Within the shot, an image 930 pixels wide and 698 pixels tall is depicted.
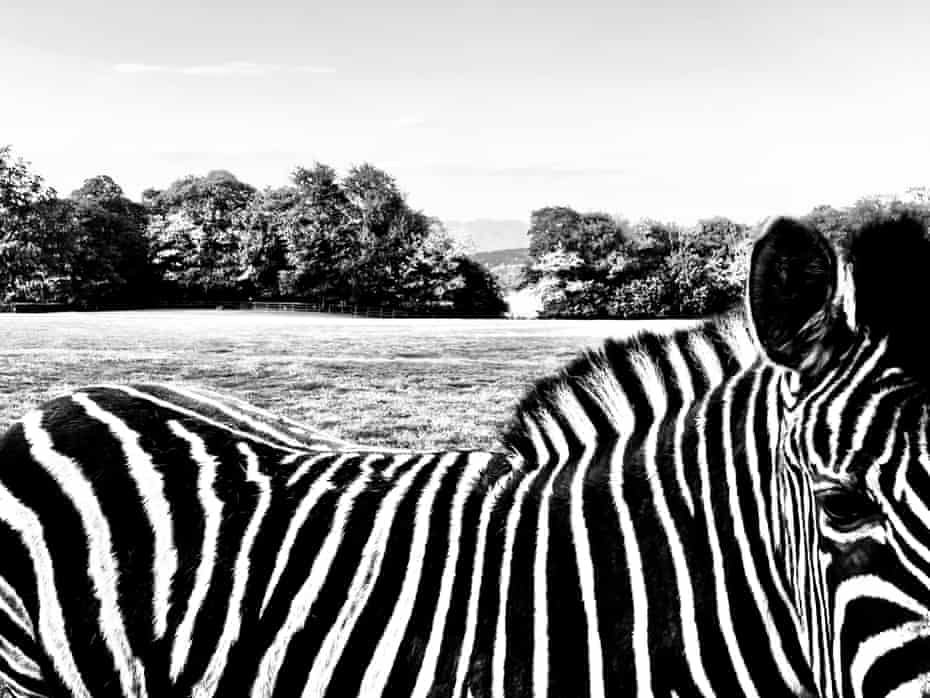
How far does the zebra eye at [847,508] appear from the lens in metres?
1.69

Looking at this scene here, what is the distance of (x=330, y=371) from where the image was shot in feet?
71.4

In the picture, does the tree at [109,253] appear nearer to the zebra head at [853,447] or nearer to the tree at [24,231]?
the tree at [24,231]

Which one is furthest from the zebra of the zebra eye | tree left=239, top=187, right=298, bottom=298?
tree left=239, top=187, right=298, bottom=298

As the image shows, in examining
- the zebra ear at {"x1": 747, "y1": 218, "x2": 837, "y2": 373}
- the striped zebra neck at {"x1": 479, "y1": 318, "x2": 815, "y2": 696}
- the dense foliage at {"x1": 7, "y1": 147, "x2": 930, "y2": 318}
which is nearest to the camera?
the zebra ear at {"x1": 747, "y1": 218, "x2": 837, "y2": 373}

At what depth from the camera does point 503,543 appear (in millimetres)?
2166

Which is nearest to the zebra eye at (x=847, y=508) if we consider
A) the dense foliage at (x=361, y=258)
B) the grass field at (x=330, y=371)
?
the grass field at (x=330, y=371)

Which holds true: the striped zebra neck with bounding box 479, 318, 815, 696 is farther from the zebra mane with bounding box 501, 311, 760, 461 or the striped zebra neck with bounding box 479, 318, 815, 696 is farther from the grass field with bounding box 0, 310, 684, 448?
the grass field with bounding box 0, 310, 684, 448

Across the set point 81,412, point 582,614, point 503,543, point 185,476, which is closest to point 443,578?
point 503,543

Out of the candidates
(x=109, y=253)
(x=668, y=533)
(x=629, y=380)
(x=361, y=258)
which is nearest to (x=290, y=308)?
(x=361, y=258)

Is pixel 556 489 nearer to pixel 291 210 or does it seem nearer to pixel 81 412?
pixel 81 412

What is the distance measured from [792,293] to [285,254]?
82.6m

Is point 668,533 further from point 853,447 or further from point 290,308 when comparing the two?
point 290,308

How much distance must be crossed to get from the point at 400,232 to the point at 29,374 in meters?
61.9

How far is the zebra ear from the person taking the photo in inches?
70.1
